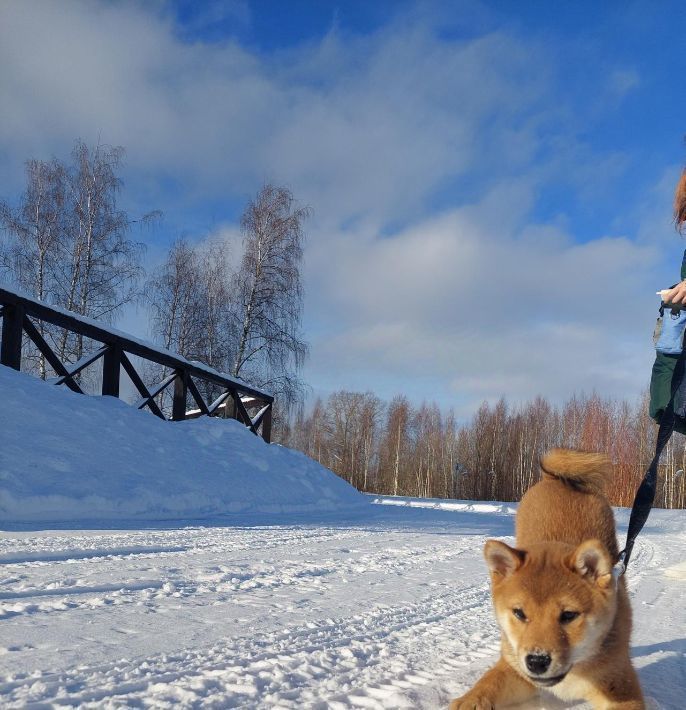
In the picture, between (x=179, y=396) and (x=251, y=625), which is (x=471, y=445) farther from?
(x=251, y=625)

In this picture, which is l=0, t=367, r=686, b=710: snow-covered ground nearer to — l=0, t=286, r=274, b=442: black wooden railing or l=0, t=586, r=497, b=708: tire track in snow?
l=0, t=586, r=497, b=708: tire track in snow

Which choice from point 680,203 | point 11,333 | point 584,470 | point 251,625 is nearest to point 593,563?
point 584,470

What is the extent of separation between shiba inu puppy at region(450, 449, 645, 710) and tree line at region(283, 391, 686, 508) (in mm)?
23737

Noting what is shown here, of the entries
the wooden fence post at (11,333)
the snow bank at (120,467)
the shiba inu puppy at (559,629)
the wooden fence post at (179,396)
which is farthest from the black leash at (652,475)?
the wooden fence post at (179,396)

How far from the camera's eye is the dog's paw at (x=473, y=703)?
2004mm

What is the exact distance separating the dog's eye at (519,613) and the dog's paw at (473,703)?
0.93 feet

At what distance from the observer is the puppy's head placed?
202cm

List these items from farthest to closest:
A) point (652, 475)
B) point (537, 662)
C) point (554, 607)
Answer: point (652, 475)
point (554, 607)
point (537, 662)

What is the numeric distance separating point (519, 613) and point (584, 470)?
1.13m

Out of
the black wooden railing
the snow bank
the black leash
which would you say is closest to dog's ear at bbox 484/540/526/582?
the black leash

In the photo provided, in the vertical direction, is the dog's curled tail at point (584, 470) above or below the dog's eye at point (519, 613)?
above

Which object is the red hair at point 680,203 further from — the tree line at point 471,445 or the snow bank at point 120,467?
the tree line at point 471,445

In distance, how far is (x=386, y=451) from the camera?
47594 millimetres

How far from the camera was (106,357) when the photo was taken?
38.0 ft
